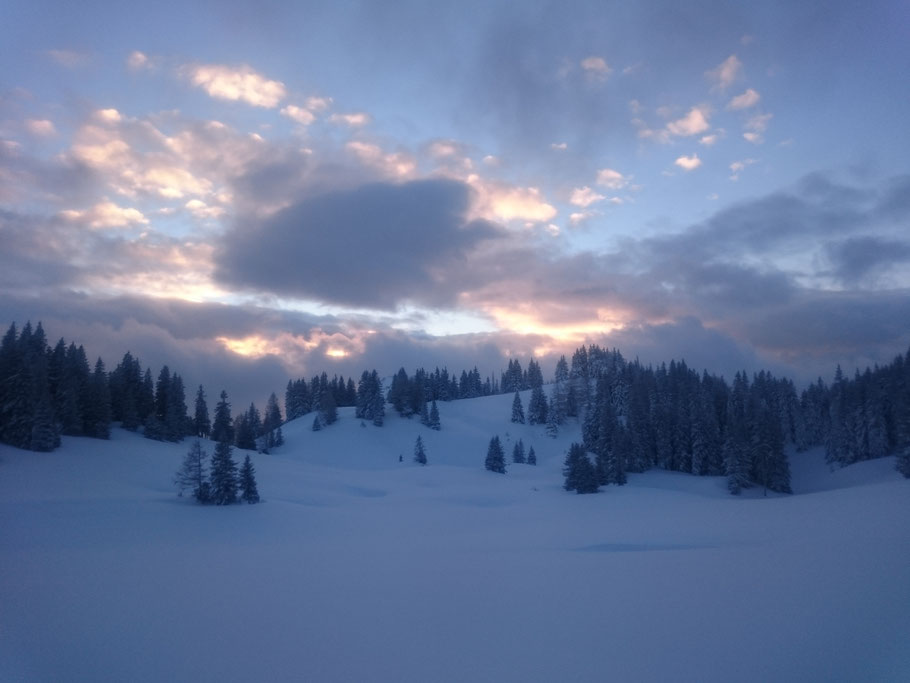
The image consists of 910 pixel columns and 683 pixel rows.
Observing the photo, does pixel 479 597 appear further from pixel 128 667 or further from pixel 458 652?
pixel 128 667

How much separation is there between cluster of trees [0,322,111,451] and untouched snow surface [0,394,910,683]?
6.57 m

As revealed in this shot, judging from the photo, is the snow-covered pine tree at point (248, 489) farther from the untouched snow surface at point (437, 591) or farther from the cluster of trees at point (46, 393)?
the cluster of trees at point (46, 393)

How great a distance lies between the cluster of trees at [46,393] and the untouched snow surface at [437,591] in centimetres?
657

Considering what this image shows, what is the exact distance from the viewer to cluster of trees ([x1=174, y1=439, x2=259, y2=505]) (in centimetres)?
3294

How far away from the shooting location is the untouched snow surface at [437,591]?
36.2ft

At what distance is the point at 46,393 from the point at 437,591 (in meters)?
43.4

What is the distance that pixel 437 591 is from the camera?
53.0 ft

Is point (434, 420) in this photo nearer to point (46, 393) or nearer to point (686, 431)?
point (686, 431)

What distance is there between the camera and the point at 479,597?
15508mm

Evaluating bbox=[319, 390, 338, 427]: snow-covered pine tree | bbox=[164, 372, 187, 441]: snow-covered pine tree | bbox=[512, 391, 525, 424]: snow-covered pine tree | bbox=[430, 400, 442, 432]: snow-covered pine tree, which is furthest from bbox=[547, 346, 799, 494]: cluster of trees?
bbox=[319, 390, 338, 427]: snow-covered pine tree

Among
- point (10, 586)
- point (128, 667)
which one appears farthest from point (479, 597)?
point (10, 586)

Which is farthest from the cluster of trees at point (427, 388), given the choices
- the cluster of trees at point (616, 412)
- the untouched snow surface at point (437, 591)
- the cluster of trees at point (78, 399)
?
the untouched snow surface at point (437, 591)

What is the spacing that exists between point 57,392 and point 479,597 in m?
52.1

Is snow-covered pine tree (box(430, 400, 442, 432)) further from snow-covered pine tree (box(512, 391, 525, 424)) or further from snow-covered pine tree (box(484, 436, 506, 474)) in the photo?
snow-covered pine tree (box(484, 436, 506, 474))
